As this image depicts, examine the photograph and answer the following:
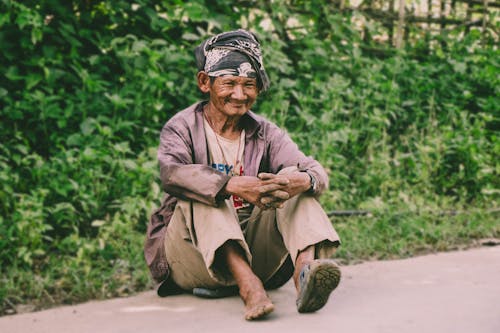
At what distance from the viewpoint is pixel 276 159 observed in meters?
3.22

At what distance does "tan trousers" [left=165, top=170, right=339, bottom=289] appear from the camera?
108 inches

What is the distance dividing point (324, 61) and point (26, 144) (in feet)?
8.84

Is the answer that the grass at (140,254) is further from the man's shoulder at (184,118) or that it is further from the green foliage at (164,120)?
the man's shoulder at (184,118)

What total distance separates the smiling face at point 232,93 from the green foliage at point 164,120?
1.08 meters

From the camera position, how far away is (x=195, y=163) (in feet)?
10.2

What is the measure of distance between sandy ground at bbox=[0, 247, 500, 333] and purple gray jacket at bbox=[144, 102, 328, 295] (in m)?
0.27

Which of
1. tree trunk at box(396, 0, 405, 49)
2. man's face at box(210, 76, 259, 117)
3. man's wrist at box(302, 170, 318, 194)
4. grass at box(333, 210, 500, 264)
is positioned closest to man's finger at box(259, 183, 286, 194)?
man's wrist at box(302, 170, 318, 194)

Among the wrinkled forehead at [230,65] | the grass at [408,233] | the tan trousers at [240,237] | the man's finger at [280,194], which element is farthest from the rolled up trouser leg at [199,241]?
the grass at [408,233]

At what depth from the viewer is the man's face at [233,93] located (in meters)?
3.05

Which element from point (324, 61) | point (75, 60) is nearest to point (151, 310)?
point (75, 60)

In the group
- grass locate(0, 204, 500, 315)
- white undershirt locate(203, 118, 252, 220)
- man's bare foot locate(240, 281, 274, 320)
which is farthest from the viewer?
grass locate(0, 204, 500, 315)

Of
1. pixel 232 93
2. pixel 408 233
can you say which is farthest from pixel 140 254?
pixel 408 233

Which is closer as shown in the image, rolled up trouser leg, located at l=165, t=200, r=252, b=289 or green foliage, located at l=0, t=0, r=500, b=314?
rolled up trouser leg, located at l=165, t=200, r=252, b=289

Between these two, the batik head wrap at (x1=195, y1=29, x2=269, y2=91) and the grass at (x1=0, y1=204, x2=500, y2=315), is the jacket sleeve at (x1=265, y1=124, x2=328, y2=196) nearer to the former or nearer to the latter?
the batik head wrap at (x1=195, y1=29, x2=269, y2=91)
